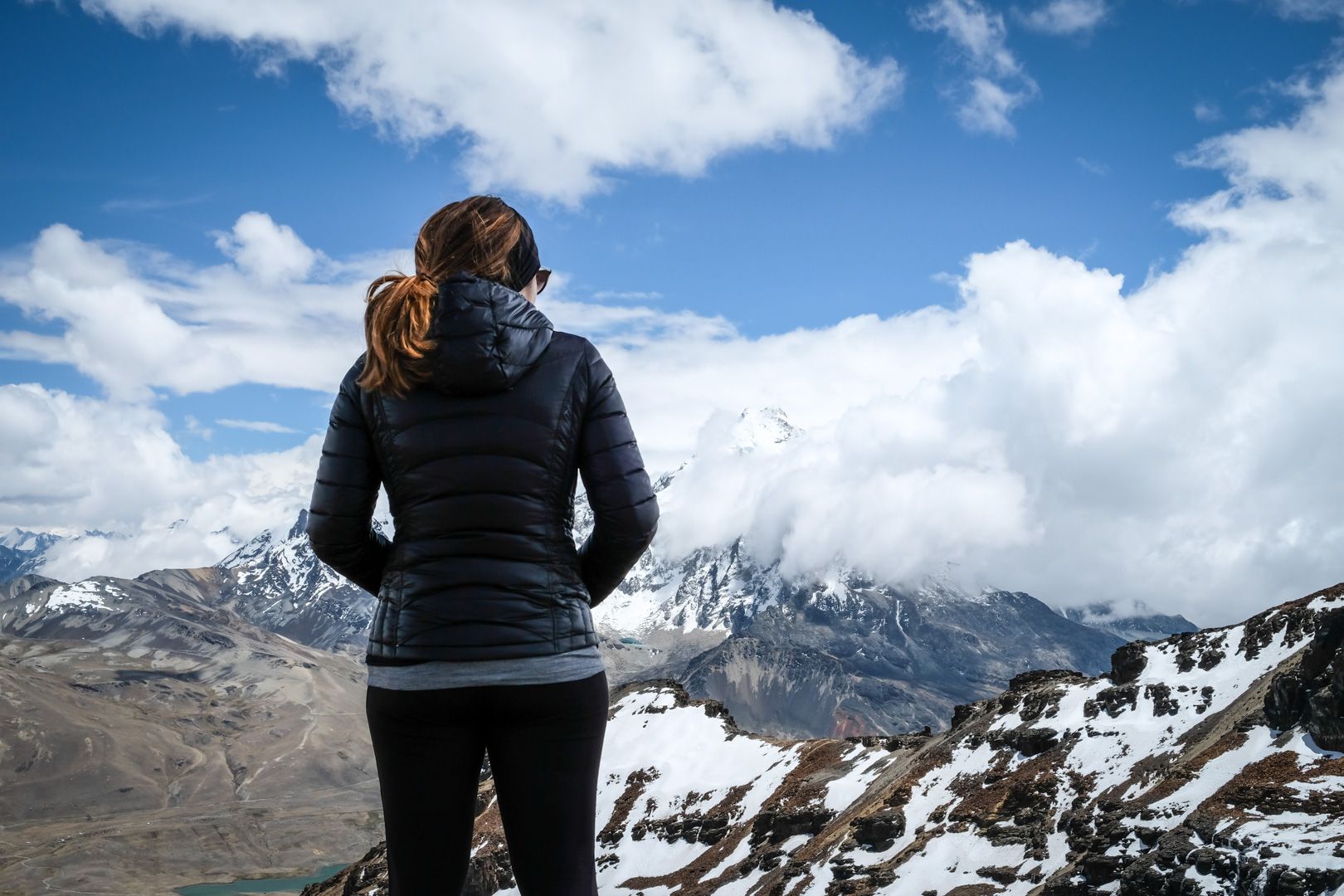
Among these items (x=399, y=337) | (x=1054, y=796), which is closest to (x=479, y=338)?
(x=399, y=337)

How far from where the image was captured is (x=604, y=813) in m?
80.1

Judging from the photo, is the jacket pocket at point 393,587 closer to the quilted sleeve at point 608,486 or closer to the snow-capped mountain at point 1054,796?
the quilted sleeve at point 608,486

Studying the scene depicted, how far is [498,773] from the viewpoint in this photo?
4.23 meters

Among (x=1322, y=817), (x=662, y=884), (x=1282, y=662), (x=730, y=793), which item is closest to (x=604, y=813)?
(x=730, y=793)

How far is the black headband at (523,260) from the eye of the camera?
4711 millimetres

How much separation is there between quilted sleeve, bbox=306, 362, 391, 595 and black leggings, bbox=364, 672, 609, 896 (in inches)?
26.9

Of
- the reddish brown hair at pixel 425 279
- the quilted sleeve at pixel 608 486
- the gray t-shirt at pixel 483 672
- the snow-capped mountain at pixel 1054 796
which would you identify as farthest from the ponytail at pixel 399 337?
the snow-capped mountain at pixel 1054 796

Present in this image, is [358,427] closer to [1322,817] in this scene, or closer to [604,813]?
[1322,817]

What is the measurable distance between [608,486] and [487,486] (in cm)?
57

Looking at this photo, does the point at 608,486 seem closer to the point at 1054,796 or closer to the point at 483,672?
the point at 483,672

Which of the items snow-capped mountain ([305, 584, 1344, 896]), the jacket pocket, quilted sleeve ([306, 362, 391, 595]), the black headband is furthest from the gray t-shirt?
snow-capped mountain ([305, 584, 1344, 896])

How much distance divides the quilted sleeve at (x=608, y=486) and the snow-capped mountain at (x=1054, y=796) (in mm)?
6478

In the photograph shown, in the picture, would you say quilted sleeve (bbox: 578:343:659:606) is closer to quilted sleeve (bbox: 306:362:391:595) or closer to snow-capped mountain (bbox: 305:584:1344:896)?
quilted sleeve (bbox: 306:362:391:595)

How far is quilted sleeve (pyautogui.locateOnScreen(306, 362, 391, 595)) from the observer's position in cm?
451
